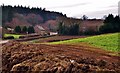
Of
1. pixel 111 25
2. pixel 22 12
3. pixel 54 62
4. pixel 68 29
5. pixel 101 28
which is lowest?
pixel 54 62

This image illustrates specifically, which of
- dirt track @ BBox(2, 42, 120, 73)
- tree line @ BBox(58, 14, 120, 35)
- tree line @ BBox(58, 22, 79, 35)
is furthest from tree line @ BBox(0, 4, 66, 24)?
dirt track @ BBox(2, 42, 120, 73)

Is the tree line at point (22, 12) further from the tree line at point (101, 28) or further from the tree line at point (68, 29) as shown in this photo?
the tree line at point (101, 28)

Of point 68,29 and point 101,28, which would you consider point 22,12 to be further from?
point 101,28

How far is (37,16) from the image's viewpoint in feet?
385

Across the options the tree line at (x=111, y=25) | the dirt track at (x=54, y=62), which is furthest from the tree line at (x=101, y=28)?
the dirt track at (x=54, y=62)

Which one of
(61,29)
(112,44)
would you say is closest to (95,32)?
(61,29)

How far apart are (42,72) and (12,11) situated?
295 ft

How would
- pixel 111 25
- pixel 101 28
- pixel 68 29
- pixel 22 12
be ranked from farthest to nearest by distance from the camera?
pixel 22 12 < pixel 68 29 < pixel 101 28 < pixel 111 25

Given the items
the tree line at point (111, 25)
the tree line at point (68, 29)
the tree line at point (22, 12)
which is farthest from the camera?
the tree line at point (22, 12)

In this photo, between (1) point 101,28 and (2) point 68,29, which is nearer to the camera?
(1) point 101,28

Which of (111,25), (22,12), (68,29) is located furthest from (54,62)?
(22,12)

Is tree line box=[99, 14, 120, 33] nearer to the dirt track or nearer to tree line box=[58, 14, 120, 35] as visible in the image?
tree line box=[58, 14, 120, 35]

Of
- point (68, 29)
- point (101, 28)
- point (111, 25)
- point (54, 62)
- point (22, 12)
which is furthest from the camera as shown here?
point (22, 12)

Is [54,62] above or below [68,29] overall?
below
